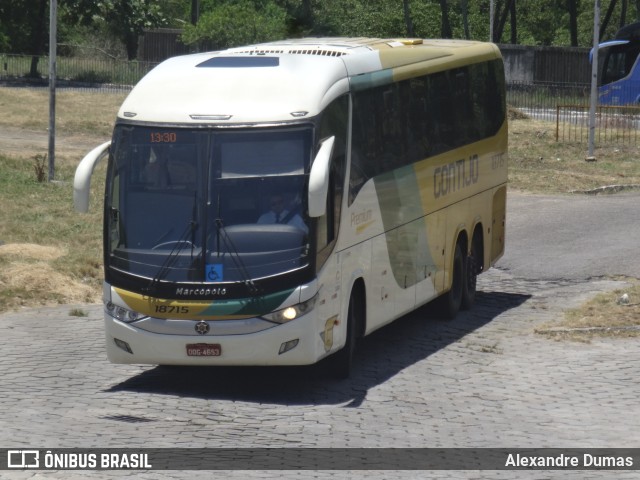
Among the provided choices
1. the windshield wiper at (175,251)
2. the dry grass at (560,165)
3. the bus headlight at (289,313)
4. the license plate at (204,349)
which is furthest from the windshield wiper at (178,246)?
the dry grass at (560,165)

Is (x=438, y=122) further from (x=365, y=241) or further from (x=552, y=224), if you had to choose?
(x=552, y=224)

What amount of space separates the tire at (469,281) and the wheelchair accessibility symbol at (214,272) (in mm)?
6301

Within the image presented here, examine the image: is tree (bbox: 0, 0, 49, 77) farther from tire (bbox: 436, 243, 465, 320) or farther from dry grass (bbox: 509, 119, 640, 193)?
tire (bbox: 436, 243, 465, 320)

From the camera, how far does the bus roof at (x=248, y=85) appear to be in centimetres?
1272

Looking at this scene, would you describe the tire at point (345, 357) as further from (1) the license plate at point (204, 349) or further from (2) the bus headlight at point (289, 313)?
(1) the license plate at point (204, 349)

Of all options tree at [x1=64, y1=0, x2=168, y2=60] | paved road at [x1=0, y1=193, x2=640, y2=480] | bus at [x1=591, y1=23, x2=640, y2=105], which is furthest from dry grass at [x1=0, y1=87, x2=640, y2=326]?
bus at [x1=591, y1=23, x2=640, y2=105]

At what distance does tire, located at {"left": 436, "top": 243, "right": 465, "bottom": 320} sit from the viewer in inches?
688

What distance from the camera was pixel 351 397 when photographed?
13070 mm

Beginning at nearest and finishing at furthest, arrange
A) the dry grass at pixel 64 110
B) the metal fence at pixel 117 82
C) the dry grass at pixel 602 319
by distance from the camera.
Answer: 1. the dry grass at pixel 602 319
2. the dry grass at pixel 64 110
3. the metal fence at pixel 117 82

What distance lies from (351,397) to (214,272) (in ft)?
6.33

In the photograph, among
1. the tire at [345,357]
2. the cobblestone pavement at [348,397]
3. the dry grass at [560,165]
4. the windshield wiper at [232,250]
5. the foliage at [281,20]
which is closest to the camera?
the cobblestone pavement at [348,397]

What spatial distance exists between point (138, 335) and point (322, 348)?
181 centimetres

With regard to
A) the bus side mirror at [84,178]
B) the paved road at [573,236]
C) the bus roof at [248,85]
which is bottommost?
the paved road at [573,236]

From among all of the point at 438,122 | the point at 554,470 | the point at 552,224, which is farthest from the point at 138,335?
the point at 552,224
